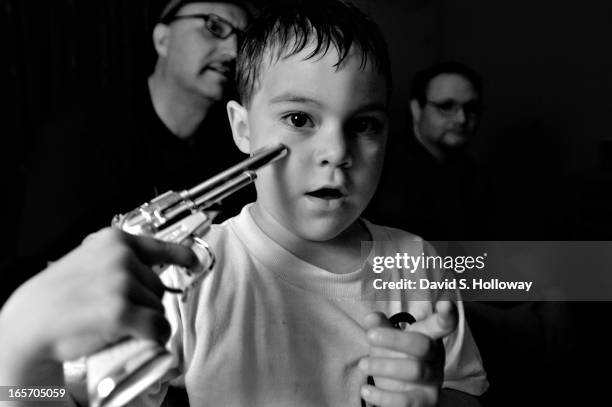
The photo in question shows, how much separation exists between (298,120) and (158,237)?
0.48 feet

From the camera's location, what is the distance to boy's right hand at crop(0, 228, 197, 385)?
0.28 metres

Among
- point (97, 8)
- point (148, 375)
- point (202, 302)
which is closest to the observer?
point (148, 375)

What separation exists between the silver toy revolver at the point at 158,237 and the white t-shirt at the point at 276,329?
76 millimetres

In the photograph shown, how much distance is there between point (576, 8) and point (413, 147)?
24cm

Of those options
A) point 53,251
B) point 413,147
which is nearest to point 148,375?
point 53,251

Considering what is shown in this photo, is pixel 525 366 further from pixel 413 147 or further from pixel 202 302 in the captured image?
pixel 202 302

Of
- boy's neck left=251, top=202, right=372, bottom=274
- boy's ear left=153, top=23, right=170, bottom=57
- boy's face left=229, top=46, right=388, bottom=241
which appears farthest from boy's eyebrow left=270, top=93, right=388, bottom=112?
boy's ear left=153, top=23, right=170, bottom=57

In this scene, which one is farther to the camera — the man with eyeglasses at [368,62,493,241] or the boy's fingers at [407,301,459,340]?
the man with eyeglasses at [368,62,493,241]

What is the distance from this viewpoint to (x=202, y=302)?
1.39 feet

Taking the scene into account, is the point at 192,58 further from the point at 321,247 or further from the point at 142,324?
the point at 142,324

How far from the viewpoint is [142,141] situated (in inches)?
21.2

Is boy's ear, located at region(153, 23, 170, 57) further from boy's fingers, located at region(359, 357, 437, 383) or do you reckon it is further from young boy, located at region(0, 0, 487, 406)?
boy's fingers, located at region(359, 357, 437, 383)

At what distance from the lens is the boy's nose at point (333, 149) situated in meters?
0.41

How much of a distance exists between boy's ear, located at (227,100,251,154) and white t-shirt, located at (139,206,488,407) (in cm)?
6
